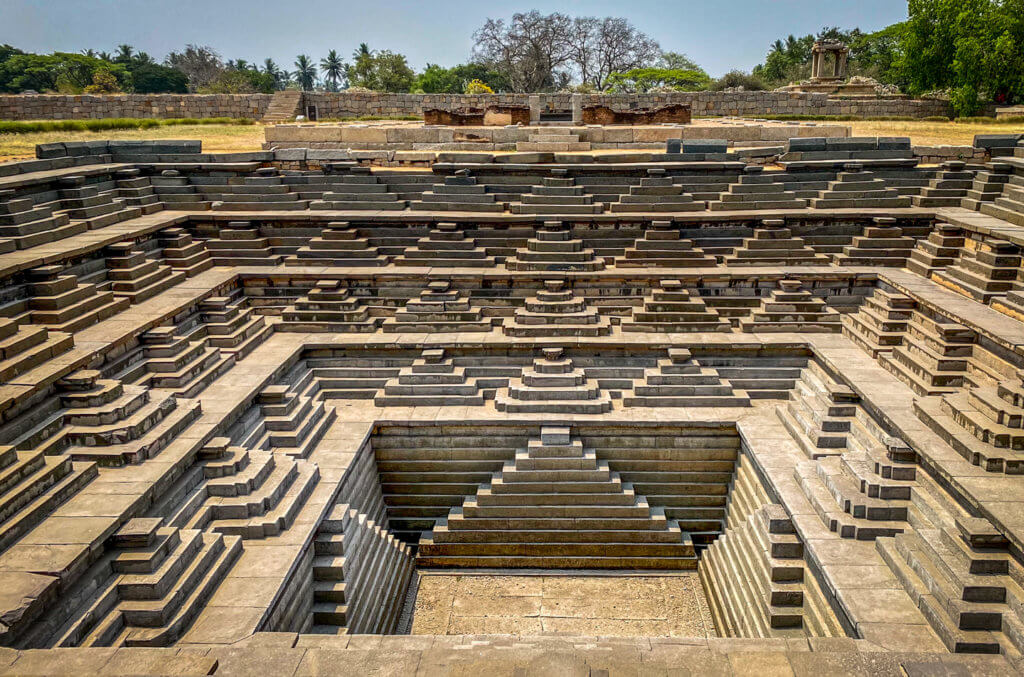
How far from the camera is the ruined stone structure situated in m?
6.47

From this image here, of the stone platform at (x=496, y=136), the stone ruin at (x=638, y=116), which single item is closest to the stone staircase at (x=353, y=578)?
the stone platform at (x=496, y=136)

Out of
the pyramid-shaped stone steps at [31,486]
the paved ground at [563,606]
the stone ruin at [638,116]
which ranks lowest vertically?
the paved ground at [563,606]

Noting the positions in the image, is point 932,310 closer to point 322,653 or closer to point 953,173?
point 953,173

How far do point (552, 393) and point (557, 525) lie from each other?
188 cm

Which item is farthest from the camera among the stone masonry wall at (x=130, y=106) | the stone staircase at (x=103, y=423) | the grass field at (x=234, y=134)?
the stone masonry wall at (x=130, y=106)

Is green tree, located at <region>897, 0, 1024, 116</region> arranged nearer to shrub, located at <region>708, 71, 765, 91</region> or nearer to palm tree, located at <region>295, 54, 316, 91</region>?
shrub, located at <region>708, 71, 765, 91</region>

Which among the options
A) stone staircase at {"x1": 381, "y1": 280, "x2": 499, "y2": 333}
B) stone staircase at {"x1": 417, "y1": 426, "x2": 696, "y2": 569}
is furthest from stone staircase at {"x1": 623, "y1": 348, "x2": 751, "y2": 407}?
stone staircase at {"x1": 381, "y1": 280, "x2": 499, "y2": 333}

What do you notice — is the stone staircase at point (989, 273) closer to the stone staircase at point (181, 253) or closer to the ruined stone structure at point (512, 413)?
the ruined stone structure at point (512, 413)

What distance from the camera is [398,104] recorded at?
28203 mm

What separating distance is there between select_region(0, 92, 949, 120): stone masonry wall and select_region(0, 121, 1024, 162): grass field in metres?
3.39

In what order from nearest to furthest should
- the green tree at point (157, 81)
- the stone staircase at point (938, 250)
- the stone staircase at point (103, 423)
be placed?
the stone staircase at point (103, 423)
the stone staircase at point (938, 250)
the green tree at point (157, 81)

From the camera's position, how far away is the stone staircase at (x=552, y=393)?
35.1 ft

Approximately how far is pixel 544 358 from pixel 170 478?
561 cm

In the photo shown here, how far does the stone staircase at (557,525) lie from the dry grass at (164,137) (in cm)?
1134
